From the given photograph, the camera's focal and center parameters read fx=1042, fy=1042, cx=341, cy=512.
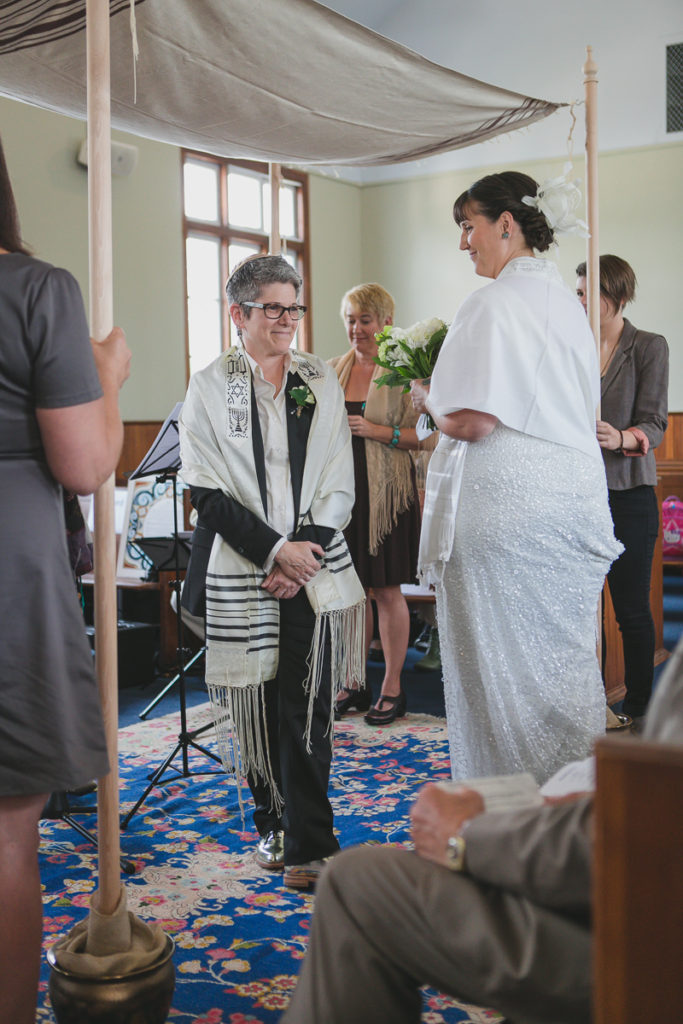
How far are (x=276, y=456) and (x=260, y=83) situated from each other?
121cm

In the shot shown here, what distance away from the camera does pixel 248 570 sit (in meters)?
2.77

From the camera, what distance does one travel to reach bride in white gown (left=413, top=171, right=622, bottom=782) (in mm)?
2432

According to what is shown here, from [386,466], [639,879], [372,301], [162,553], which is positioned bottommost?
[639,879]

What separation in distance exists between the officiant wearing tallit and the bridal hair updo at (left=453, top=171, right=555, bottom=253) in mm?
537

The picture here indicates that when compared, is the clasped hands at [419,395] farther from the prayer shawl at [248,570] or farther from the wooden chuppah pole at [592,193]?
the wooden chuppah pole at [592,193]

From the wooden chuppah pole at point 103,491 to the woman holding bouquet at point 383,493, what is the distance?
2.31m

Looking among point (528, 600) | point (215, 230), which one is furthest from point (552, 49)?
point (528, 600)

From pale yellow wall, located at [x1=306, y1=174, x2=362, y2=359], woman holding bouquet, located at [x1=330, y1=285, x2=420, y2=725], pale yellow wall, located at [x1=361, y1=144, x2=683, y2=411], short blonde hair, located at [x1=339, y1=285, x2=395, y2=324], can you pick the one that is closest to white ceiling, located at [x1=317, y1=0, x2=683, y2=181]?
pale yellow wall, located at [x1=361, y1=144, x2=683, y2=411]

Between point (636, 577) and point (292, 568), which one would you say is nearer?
point (292, 568)

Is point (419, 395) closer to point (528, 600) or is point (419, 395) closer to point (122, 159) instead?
point (528, 600)

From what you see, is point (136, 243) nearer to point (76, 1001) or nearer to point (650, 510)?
point (650, 510)

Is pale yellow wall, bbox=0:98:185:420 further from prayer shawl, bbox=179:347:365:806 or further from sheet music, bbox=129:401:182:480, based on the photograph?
prayer shawl, bbox=179:347:365:806

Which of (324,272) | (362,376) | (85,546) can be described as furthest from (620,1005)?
(324,272)

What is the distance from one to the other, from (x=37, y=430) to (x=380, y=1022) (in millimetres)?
972
